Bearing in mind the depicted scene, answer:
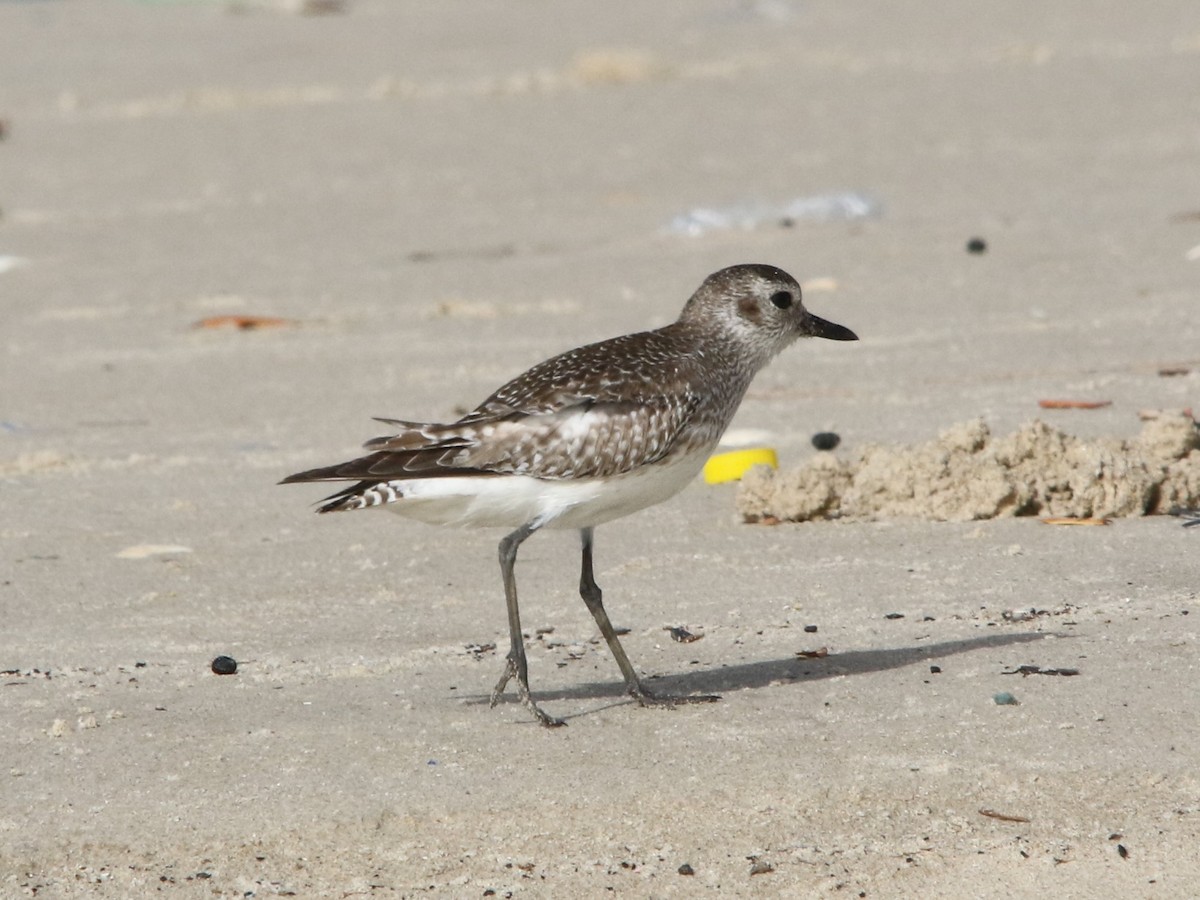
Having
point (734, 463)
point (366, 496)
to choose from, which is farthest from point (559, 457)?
point (734, 463)

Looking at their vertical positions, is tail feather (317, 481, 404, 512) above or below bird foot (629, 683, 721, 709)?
above

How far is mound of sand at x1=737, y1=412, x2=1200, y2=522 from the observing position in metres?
6.39

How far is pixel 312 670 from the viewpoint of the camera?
5.42 metres

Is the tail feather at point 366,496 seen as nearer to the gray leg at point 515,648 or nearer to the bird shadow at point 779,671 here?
the gray leg at point 515,648

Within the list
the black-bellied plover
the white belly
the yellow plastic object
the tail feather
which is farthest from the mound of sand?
the tail feather

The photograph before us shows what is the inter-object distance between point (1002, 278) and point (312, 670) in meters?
5.55

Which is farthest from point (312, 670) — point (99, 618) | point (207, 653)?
point (99, 618)

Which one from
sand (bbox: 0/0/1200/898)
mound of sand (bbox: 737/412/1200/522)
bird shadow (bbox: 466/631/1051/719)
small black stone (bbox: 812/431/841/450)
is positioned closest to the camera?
sand (bbox: 0/0/1200/898)

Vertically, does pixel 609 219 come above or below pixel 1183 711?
above

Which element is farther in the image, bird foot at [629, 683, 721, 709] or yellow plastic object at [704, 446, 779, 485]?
yellow plastic object at [704, 446, 779, 485]

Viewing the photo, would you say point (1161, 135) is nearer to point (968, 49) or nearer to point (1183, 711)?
point (968, 49)

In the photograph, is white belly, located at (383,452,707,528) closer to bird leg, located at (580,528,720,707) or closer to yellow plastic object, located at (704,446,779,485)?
bird leg, located at (580,528,720,707)

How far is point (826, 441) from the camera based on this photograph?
7422 millimetres

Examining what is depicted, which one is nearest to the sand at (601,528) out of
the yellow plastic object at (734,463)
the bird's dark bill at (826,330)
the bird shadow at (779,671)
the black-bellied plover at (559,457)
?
the bird shadow at (779,671)
